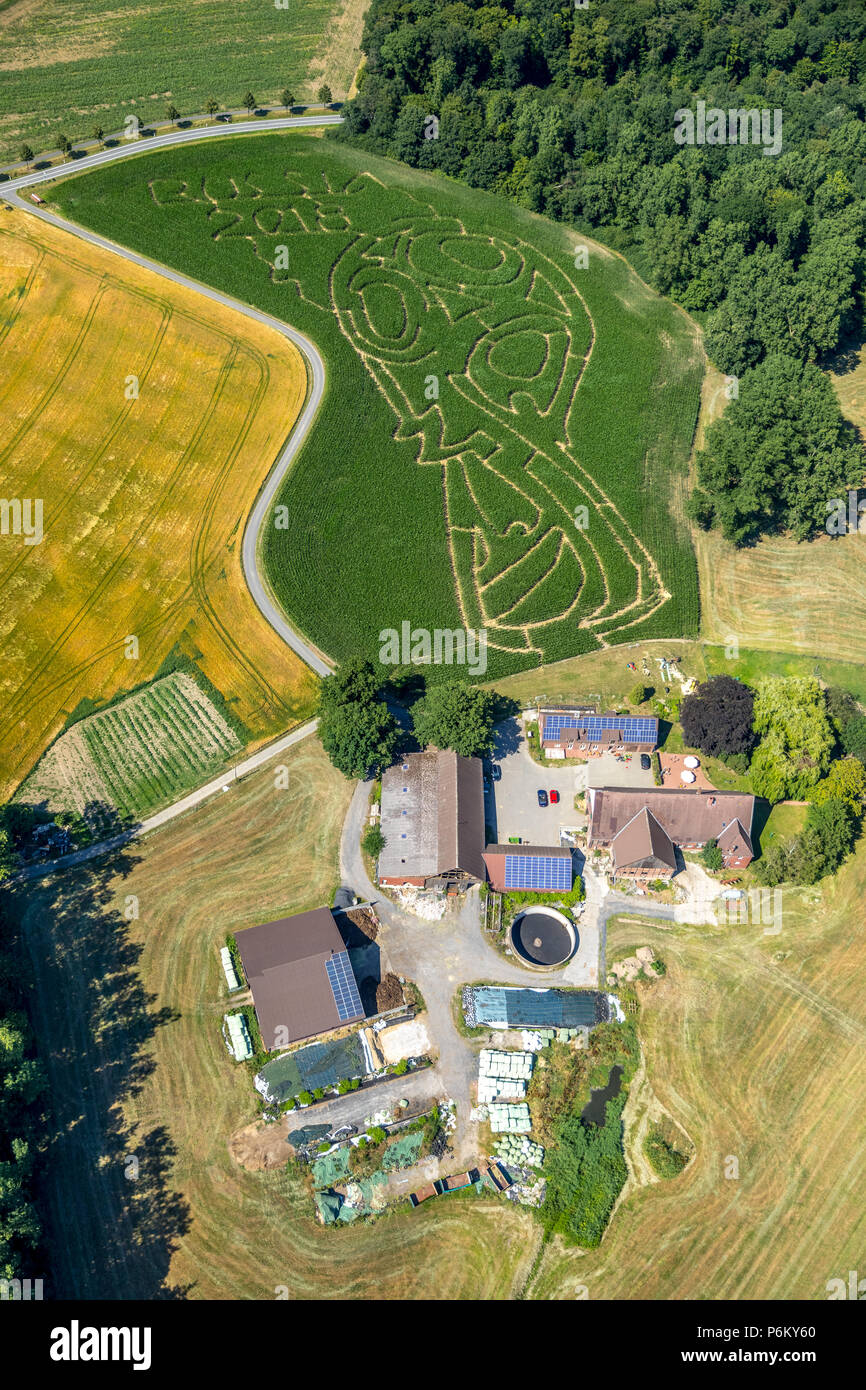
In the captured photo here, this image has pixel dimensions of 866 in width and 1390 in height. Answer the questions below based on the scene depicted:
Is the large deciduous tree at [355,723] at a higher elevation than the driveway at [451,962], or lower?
higher

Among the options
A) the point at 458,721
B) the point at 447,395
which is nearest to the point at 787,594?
the point at 458,721

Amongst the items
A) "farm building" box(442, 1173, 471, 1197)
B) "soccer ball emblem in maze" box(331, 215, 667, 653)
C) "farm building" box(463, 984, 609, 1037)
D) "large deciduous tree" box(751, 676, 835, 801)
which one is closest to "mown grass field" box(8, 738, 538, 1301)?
"farm building" box(442, 1173, 471, 1197)

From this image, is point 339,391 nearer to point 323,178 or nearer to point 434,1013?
point 323,178

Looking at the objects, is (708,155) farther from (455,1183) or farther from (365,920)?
(455,1183)

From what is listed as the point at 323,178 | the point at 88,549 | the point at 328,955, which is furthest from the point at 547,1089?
the point at 323,178

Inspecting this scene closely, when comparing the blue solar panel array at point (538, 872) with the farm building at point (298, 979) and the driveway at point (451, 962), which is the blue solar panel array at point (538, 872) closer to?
the driveway at point (451, 962)

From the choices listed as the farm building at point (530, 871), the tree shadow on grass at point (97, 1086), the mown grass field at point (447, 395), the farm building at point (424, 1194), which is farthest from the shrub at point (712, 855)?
the tree shadow on grass at point (97, 1086)
